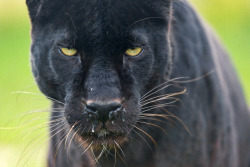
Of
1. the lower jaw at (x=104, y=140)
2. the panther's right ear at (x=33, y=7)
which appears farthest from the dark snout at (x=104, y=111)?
the panther's right ear at (x=33, y=7)

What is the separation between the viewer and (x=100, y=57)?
7.27 feet

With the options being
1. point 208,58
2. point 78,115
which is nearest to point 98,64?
point 78,115

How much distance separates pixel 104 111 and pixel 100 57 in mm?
272

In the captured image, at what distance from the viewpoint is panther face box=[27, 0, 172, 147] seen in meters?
2.19

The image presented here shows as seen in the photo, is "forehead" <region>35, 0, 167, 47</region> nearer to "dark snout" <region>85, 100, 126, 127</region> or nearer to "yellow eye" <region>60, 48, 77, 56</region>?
"yellow eye" <region>60, 48, 77, 56</region>

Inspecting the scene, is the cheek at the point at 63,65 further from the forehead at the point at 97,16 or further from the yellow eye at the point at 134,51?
the yellow eye at the point at 134,51

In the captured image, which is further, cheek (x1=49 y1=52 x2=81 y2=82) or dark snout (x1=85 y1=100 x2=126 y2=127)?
cheek (x1=49 y1=52 x2=81 y2=82)

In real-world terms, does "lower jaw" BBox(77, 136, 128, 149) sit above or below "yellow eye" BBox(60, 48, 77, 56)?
below

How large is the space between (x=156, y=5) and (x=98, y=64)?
486 millimetres

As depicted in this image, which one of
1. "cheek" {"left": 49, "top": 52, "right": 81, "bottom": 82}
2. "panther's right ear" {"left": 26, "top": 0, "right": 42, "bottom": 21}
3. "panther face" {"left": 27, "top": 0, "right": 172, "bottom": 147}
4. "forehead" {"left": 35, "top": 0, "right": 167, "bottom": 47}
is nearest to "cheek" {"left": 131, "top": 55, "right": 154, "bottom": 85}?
"panther face" {"left": 27, "top": 0, "right": 172, "bottom": 147}

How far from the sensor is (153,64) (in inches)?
95.6

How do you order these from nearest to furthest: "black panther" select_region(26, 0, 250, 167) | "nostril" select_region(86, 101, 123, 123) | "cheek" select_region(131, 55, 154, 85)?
"nostril" select_region(86, 101, 123, 123) < "black panther" select_region(26, 0, 250, 167) < "cheek" select_region(131, 55, 154, 85)

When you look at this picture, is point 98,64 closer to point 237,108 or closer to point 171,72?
point 171,72

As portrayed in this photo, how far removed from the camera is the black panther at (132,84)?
222 cm
